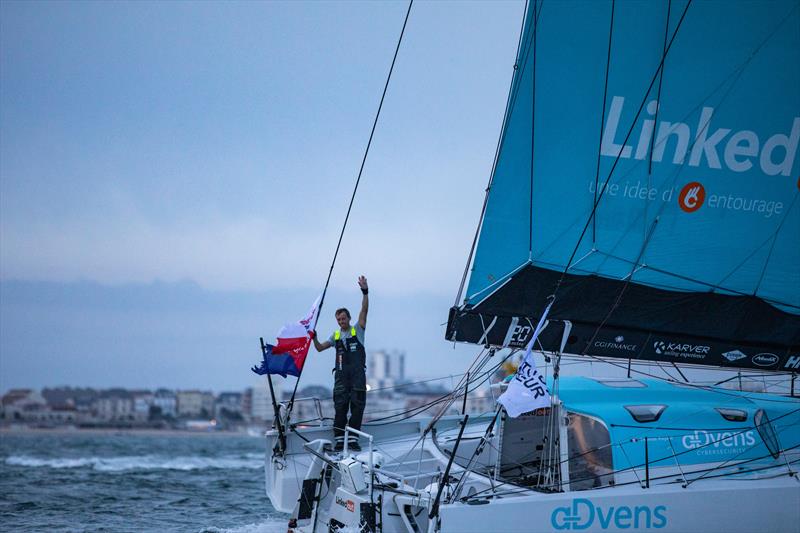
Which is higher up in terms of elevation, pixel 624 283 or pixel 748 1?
pixel 748 1

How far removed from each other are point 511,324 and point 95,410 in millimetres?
132340

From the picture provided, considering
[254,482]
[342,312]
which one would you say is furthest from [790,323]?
[254,482]

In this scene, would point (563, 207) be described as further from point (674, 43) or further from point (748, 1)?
point (748, 1)

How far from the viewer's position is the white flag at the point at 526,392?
8383 millimetres

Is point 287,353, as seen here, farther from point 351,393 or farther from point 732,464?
point 732,464

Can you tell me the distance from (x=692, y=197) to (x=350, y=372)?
439cm

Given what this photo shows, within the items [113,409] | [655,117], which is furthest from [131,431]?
[655,117]

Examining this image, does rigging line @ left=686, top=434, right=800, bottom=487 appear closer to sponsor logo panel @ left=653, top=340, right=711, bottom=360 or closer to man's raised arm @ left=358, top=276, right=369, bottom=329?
sponsor logo panel @ left=653, top=340, right=711, bottom=360

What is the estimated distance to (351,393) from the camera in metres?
10.6

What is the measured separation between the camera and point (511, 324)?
10086 millimetres

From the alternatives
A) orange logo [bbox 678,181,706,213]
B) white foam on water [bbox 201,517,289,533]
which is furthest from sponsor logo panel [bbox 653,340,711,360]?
white foam on water [bbox 201,517,289,533]

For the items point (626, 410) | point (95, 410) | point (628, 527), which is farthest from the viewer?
point (95, 410)

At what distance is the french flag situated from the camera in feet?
34.3

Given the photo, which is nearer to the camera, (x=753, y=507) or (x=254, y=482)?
(x=753, y=507)
